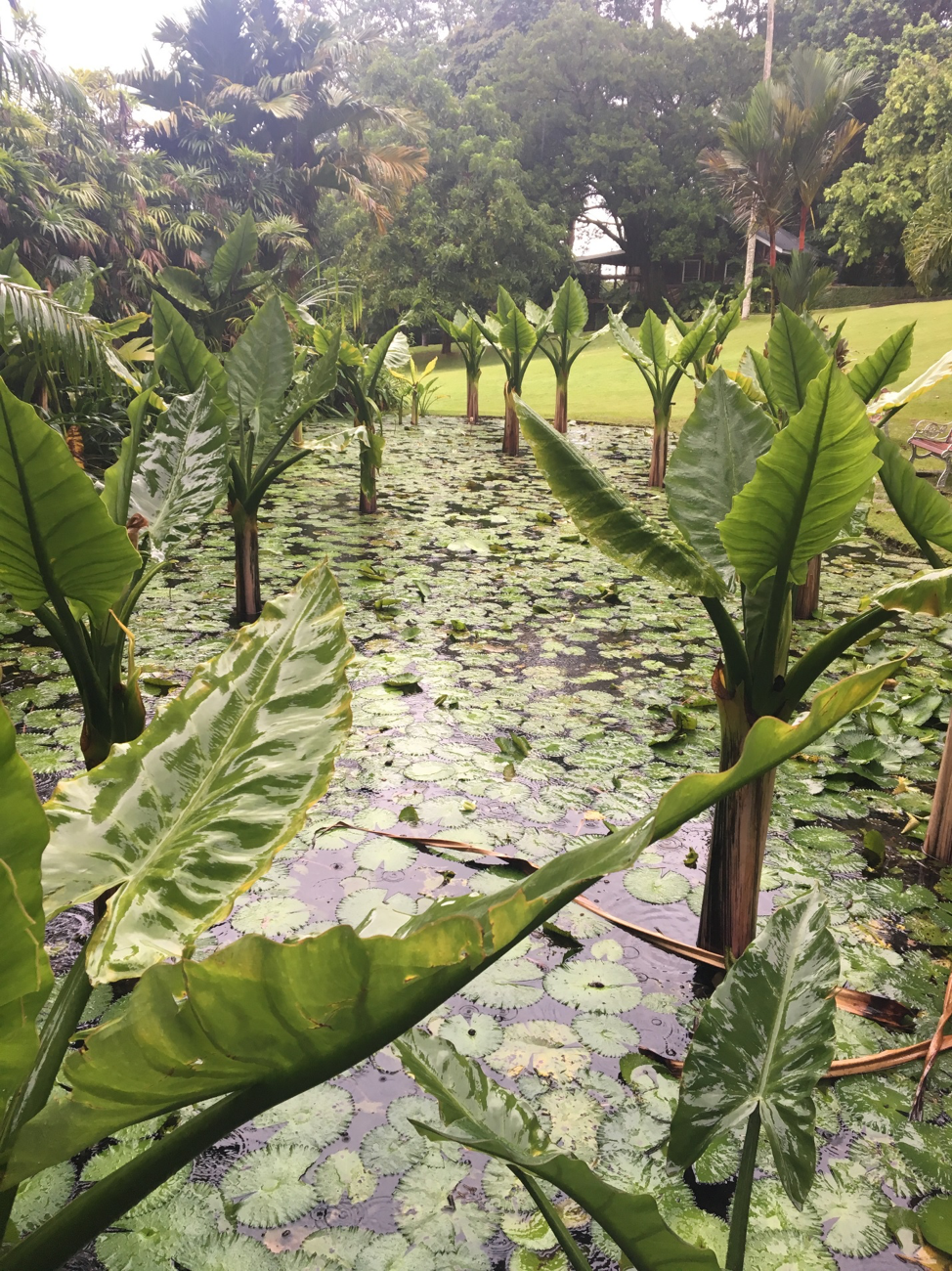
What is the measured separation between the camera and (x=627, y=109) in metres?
14.9

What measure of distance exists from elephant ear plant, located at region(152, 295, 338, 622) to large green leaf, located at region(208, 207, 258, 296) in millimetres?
4254

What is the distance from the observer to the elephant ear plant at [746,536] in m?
0.83

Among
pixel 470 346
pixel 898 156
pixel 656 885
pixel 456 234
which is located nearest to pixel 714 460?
pixel 656 885

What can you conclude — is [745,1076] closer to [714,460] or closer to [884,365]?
[714,460]

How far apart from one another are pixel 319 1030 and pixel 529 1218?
1.90 ft

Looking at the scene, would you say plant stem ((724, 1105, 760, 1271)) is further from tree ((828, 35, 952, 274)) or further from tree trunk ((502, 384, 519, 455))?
tree ((828, 35, 952, 274))

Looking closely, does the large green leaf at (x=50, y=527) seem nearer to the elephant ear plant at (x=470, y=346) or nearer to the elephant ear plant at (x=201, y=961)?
the elephant ear plant at (x=201, y=961)

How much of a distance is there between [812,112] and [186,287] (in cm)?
723

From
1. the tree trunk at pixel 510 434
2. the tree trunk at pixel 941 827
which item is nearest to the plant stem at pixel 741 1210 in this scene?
the tree trunk at pixel 941 827

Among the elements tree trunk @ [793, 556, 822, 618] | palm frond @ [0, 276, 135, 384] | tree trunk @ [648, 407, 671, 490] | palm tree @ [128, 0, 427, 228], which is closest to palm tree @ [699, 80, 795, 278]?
palm tree @ [128, 0, 427, 228]

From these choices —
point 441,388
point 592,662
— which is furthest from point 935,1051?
point 441,388

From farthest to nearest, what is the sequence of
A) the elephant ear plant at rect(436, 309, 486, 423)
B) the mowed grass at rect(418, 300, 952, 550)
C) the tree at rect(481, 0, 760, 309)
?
the tree at rect(481, 0, 760, 309) < the mowed grass at rect(418, 300, 952, 550) < the elephant ear plant at rect(436, 309, 486, 423)

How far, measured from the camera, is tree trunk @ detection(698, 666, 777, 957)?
100 centimetres

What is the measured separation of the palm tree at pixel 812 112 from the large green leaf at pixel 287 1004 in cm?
1095
